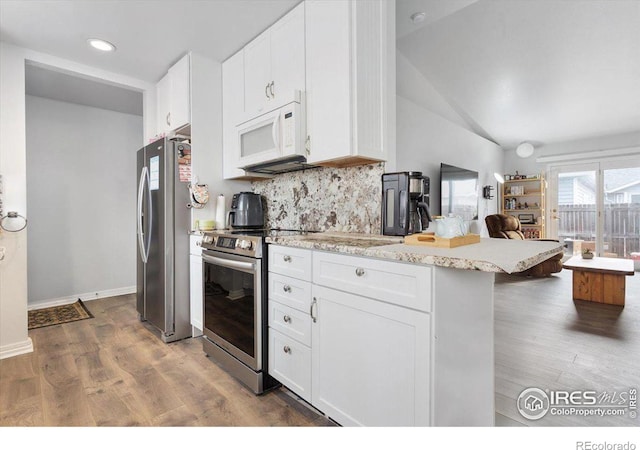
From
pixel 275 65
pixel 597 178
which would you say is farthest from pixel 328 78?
pixel 597 178

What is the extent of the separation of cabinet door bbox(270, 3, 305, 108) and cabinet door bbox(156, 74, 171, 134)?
1318 mm

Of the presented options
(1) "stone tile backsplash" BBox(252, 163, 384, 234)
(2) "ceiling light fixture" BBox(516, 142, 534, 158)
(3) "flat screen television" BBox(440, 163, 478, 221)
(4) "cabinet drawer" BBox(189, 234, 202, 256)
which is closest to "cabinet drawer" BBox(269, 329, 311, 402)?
(1) "stone tile backsplash" BBox(252, 163, 384, 234)

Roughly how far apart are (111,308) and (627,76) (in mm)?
6721

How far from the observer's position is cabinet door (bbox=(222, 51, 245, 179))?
2.64 meters

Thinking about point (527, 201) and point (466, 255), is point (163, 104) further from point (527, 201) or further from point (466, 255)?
point (527, 201)

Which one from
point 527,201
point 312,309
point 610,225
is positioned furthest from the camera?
point 527,201

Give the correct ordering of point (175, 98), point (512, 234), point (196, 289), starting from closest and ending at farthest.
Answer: point (196, 289) < point (175, 98) < point (512, 234)

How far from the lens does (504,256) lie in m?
1.09

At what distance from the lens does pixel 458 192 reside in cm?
512

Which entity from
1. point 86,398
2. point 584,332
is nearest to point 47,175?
point 86,398

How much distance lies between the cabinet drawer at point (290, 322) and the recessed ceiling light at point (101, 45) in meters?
2.43

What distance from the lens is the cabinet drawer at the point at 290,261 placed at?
5.27 ft

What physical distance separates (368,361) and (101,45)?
3026 mm

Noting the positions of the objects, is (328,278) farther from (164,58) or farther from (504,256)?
(164,58)
